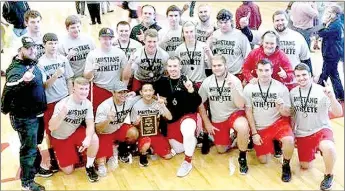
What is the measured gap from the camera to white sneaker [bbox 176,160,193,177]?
469 centimetres

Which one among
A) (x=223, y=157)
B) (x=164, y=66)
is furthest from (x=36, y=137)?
(x=223, y=157)

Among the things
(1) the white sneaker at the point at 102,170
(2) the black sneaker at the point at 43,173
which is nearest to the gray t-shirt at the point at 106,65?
(1) the white sneaker at the point at 102,170

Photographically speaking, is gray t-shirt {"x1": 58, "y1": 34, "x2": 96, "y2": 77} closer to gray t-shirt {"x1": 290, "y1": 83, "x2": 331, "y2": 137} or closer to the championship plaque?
the championship plaque

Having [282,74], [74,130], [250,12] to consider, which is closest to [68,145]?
[74,130]

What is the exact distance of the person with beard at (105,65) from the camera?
194 inches

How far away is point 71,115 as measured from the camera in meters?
4.51

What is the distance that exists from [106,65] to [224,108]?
1.32m

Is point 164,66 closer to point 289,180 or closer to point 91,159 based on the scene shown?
point 91,159

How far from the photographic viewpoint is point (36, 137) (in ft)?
14.3

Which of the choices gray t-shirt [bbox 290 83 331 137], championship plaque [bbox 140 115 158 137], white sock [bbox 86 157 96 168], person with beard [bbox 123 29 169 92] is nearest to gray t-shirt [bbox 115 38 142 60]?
person with beard [bbox 123 29 169 92]

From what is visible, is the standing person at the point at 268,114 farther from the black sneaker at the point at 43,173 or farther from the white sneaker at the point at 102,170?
the black sneaker at the point at 43,173

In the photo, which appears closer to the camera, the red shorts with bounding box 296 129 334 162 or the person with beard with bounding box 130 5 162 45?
the red shorts with bounding box 296 129 334 162

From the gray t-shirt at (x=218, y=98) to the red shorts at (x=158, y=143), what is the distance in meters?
0.58

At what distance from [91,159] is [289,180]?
6.31 feet
